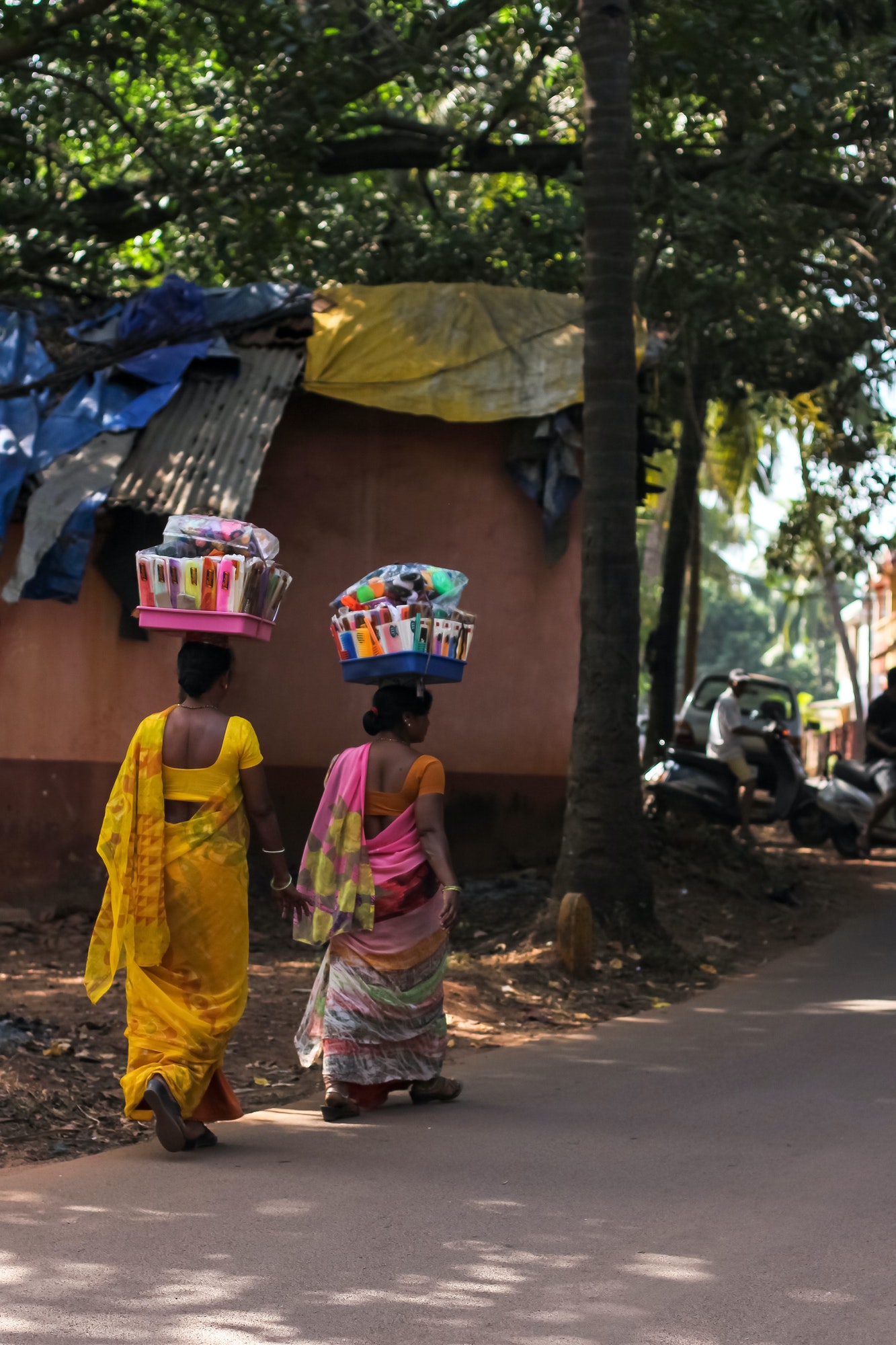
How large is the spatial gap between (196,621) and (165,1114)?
165cm

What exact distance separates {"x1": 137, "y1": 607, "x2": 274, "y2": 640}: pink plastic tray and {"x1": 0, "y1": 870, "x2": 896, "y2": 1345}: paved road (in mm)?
1766

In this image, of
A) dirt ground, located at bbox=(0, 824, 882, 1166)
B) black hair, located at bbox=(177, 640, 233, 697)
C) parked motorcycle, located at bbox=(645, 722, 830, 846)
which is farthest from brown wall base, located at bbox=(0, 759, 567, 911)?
black hair, located at bbox=(177, 640, 233, 697)

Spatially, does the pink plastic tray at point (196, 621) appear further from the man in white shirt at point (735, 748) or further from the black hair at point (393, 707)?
the man in white shirt at point (735, 748)

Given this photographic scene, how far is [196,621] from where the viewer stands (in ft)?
16.9

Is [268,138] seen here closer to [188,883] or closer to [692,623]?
[188,883]

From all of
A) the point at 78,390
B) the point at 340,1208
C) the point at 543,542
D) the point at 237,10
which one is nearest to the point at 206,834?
the point at 340,1208

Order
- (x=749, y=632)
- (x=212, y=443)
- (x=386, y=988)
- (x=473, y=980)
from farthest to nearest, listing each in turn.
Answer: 1. (x=749, y=632)
2. (x=212, y=443)
3. (x=473, y=980)
4. (x=386, y=988)

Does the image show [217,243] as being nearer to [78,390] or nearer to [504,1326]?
[78,390]

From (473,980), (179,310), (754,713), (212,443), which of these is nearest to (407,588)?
(473,980)

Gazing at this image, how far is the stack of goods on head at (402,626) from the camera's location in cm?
565

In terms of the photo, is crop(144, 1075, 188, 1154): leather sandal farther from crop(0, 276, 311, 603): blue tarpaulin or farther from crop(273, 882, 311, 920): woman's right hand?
crop(0, 276, 311, 603): blue tarpaulin

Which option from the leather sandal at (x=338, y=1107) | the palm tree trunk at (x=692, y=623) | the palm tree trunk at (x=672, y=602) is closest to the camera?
the leather sandal at (x=338, y=1107)

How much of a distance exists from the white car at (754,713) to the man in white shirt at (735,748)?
2.44 feet

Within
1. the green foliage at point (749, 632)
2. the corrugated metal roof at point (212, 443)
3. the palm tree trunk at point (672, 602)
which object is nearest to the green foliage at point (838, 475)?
the palm tree trunk at point (672, 602)
